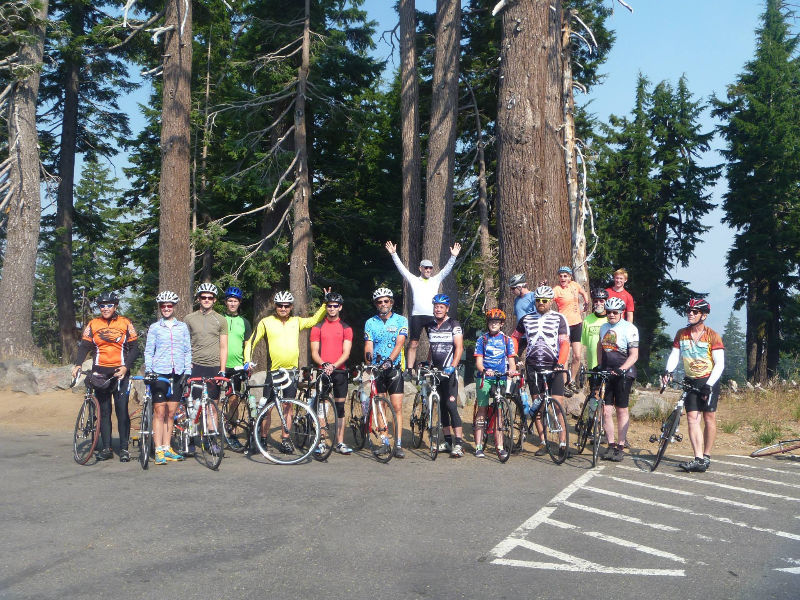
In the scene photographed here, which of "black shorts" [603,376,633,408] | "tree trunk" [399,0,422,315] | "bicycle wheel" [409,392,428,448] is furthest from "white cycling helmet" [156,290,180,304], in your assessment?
"tree trunk" [399,0,422,315]

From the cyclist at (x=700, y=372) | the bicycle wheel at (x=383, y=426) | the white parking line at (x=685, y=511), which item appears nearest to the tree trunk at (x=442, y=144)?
the bicycle wheel at (x=383, y=426)

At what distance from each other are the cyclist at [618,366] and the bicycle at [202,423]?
5.02 meters

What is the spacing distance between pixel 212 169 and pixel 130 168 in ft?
20.9

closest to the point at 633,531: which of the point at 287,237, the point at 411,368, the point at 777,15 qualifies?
the point at 411,368

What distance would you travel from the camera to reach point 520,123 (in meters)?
11.8

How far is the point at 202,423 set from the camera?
9.24m

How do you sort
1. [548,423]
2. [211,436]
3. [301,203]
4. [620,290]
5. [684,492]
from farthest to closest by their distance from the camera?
[301,203]
[620,290]
[548,423]
[211,436]
[684,492]

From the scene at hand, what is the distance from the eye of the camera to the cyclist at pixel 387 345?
9.75 meters

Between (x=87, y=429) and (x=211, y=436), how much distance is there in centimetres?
185

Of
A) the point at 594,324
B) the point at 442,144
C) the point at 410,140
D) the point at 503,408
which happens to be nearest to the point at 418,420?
the point at 503,408

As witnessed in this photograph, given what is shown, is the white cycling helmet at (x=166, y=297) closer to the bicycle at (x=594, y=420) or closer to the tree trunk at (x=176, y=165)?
the bicycle at (x=594, y=420)

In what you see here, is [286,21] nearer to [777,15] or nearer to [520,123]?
[520,123]

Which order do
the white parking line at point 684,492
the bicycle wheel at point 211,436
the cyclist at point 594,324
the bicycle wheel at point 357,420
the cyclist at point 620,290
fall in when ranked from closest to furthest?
the white parking line at point 684,492 → the bicycle wheel at point 211,436 → the bicycle wheel at point 357,420 → the cyclist at point 594,324 → the cyclist at point 620,290

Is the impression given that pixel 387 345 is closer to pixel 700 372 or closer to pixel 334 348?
pixel 334 348
